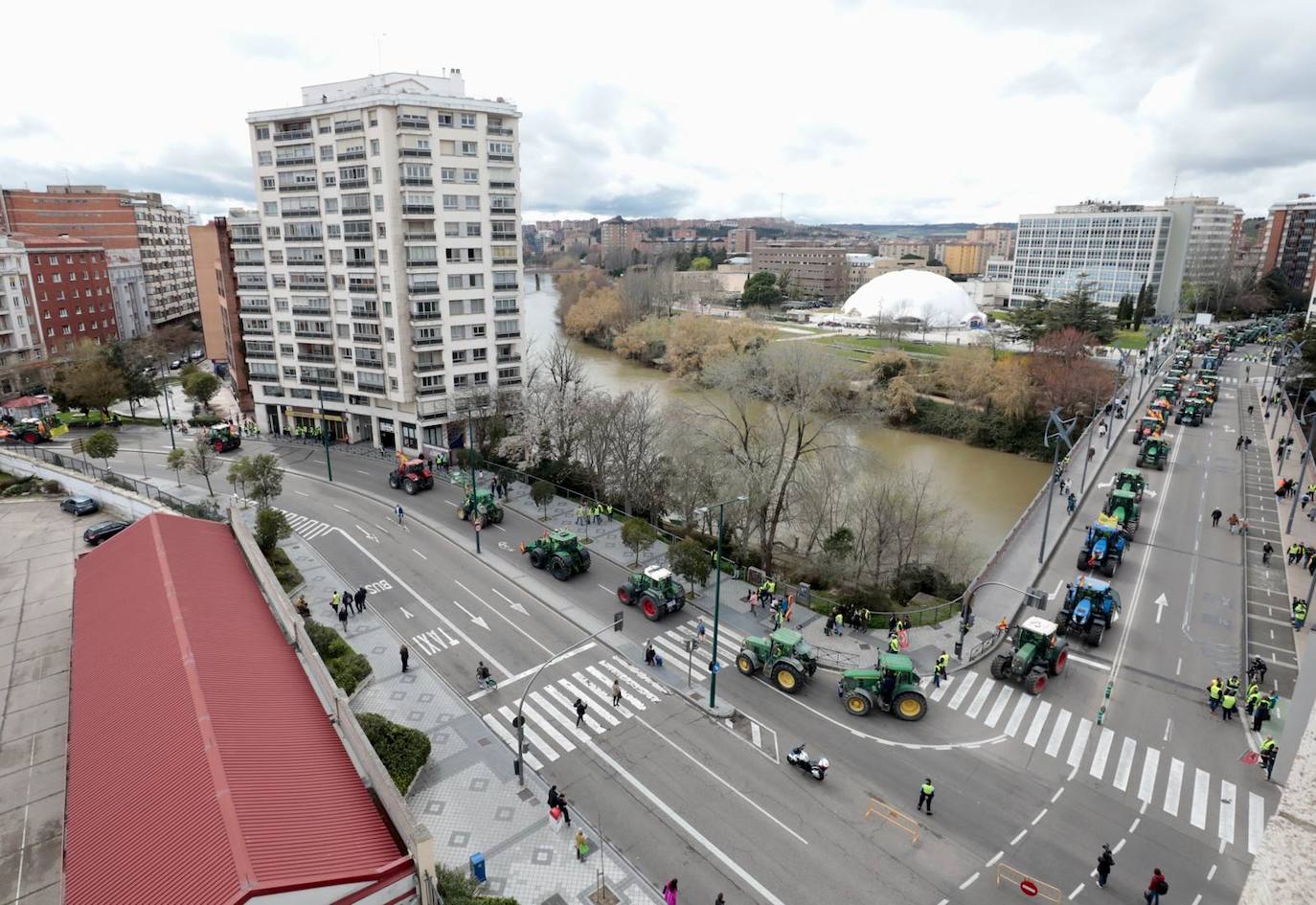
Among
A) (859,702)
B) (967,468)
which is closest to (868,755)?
(859,702)

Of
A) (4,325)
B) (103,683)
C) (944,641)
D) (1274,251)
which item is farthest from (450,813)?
(1274,251)

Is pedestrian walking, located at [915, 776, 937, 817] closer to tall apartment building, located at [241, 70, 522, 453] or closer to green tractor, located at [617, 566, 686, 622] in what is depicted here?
green tractor, located at [617, 566, 686, 622]

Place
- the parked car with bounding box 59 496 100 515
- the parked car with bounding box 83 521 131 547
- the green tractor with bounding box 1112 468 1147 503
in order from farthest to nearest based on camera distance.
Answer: the green tractor with bounding box 1112 468 1147 503 → the parked car with bounding box 59 496 100 515 → the parked car with bounding box 83 521 131 547

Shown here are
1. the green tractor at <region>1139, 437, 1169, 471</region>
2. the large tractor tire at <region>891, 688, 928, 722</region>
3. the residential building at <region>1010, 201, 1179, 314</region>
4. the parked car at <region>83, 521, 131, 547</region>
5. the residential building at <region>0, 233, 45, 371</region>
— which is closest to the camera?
the large tractor tire at <region>891, 688, 928, 722</region>

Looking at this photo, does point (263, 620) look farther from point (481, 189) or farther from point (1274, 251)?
point (1274, 251)

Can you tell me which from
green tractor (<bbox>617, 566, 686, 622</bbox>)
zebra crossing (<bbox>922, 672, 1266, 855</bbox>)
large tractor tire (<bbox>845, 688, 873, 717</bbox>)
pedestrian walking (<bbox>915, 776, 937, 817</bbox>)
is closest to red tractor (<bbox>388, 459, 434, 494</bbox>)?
green tractor (<bbox>617, 566, 686, 622</bbox>)

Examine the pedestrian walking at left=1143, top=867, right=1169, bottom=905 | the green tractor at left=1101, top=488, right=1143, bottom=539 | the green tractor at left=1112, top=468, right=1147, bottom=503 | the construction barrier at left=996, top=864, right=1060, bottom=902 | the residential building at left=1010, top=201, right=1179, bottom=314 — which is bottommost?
the construction barrier at left=996, top=864, right=1060, bottom=902

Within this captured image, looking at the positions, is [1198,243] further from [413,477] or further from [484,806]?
[484,806]
